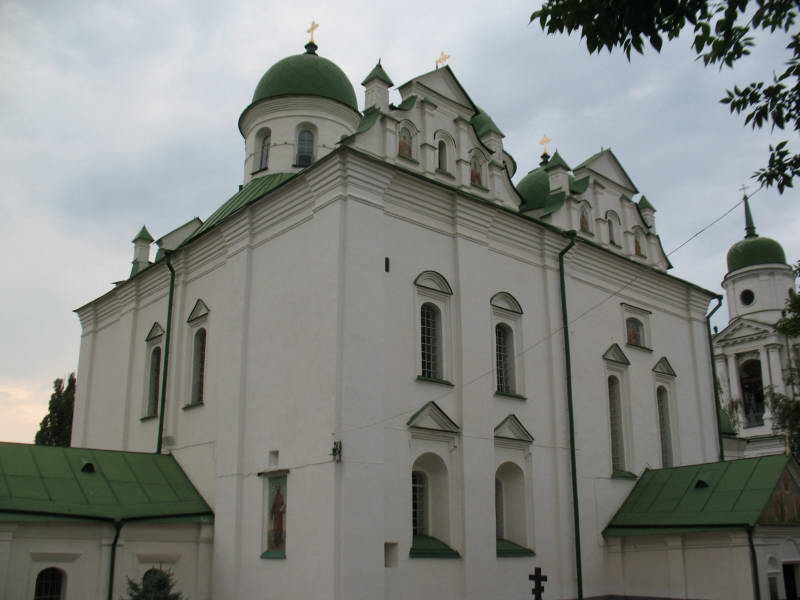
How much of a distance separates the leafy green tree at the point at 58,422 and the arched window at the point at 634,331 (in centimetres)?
2167

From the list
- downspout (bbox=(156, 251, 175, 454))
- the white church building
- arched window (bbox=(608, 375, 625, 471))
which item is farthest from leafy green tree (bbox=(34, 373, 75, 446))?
arched window (bbox=(608, 375, 625, 471))

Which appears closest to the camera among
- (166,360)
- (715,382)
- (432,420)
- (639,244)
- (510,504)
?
(432,420)

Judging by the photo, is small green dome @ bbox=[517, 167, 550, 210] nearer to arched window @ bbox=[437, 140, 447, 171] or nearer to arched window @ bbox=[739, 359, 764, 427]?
arched window @ bbox=[437, 140, 447, 171]

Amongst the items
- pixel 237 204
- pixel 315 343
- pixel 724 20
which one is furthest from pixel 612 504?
pixel 724 20

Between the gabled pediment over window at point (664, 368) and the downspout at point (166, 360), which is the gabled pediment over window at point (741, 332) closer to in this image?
the gabled pediment over window at point (664, 368)

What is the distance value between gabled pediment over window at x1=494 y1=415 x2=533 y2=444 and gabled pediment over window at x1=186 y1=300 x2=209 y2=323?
7338mm

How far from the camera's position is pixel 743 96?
816 cm

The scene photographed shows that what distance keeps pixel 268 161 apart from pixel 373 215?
274 inches

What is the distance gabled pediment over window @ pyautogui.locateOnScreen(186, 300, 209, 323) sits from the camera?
18.7m

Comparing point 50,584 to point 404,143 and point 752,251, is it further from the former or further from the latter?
point 752,251

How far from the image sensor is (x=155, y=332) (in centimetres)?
2075

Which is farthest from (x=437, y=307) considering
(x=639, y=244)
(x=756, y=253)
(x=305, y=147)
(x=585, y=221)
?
(x=756, y=253)

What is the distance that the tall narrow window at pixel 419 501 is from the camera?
50.5 ft

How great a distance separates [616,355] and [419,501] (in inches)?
287
